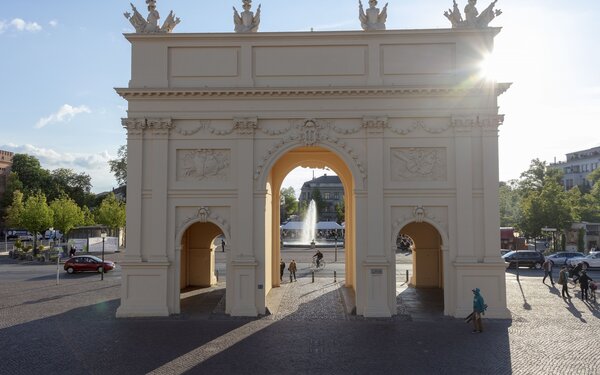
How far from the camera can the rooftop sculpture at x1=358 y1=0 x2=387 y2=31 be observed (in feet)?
62.3

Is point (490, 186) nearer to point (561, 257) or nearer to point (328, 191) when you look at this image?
point (561, 257)

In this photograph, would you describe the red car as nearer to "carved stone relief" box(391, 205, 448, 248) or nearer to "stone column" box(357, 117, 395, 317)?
"stone column" box(357, 117, 395, 317)

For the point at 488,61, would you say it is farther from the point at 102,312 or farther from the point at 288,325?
the point at 102,312

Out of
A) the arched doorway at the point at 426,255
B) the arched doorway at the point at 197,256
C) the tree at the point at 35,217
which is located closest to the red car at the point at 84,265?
the arched doorway at the point at 197,256

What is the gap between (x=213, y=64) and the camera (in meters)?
19.1

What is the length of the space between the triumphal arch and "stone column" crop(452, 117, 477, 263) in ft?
0.13

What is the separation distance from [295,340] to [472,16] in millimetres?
14069

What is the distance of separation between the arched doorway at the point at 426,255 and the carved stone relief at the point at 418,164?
20.8ft

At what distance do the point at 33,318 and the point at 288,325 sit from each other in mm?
9740

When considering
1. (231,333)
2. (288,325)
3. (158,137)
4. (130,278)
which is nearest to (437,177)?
(288,325)

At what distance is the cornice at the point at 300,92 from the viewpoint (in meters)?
18.5

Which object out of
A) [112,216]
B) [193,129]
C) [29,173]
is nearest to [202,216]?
[193,129]

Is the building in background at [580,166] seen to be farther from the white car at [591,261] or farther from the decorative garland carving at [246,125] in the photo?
the decorative garland carving at [246,125]

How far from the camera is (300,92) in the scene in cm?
1855
